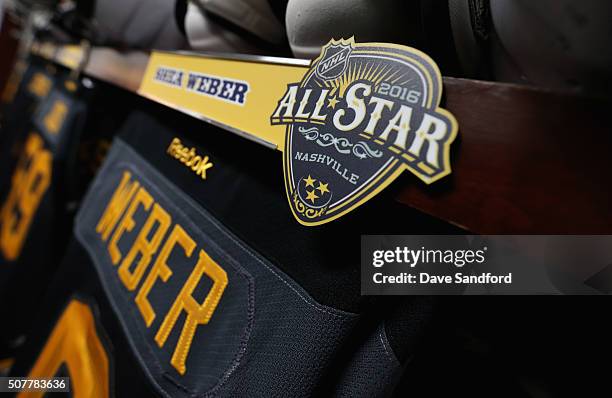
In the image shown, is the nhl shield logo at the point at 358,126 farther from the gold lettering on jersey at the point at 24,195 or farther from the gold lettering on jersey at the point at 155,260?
the gold lettering on jersey at the point at 24,195

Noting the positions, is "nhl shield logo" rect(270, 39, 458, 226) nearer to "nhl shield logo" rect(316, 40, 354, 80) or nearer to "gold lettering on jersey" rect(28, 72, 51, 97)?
"nhl shield logo" rect(316, 40, 354, 80)

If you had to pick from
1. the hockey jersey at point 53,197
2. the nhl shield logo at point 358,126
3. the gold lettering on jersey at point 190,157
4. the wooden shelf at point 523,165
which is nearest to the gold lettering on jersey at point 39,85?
the hockey jersey at point 53,197

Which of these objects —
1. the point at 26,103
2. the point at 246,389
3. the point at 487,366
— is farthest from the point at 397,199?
the point at 26,103

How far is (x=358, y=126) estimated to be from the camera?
35cm

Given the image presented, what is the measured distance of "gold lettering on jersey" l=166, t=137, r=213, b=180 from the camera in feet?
2.27

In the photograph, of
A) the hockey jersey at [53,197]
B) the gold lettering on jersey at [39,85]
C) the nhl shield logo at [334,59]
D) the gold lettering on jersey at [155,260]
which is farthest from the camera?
the gold lettering on jersey at [39,85]

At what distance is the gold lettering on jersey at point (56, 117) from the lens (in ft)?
4.63

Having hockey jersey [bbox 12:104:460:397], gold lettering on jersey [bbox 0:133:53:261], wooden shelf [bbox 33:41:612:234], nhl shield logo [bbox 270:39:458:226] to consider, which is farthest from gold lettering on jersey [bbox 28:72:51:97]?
wooden shelf [bbox 33:41:612:234]

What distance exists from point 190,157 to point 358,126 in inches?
18.0

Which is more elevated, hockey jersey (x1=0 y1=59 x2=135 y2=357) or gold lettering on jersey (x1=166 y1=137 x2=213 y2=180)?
gold lettering on jersey (x1=166 y1=137 x2=213 y2=180)

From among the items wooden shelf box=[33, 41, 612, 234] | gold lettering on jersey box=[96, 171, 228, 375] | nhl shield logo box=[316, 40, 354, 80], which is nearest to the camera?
wooden shelf box=[33, 41, 612, 234]

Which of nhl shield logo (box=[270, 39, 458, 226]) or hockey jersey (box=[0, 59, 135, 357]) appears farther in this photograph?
hockey jersey (box=[0, 59, 135, 357])

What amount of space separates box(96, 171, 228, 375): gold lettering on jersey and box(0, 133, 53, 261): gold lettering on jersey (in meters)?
0.64

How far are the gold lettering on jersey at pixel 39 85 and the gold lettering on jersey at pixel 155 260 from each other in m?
1.25
